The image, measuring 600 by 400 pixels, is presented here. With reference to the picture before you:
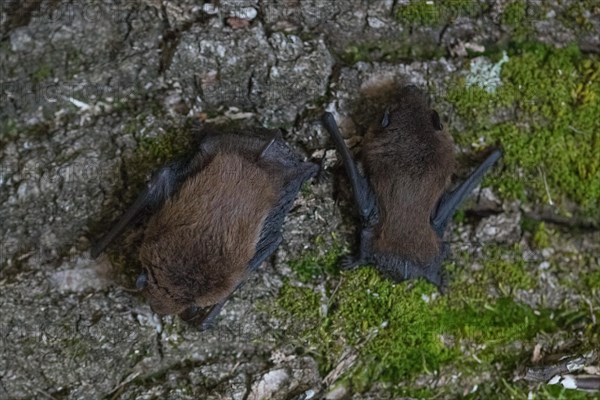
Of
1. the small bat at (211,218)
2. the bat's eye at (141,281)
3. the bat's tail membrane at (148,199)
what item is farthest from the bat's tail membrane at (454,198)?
the bat's eye at (141,281)

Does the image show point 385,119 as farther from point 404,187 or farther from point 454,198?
point 454,198

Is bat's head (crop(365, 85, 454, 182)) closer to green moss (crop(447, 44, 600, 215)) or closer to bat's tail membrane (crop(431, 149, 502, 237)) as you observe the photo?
bat's tail membrane (crop(431, 149, 502, 237))

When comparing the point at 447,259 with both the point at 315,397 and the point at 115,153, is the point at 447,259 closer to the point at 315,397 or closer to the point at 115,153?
the point at 315,397

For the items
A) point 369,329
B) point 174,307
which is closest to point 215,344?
point 174,307

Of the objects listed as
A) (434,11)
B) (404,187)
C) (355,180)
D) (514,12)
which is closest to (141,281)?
(355,180)

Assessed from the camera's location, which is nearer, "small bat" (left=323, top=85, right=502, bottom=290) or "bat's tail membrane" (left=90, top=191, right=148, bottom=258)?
"bat's tail membrane" (left=90, top=191, right=148, bottom=258)

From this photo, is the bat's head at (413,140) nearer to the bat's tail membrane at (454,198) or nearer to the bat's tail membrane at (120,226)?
the bat's tail membrane at (454,198)

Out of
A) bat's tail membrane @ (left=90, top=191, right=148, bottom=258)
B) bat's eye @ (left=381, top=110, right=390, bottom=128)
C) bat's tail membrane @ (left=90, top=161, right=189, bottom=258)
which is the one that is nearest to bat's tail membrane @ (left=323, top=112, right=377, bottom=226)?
bat's eye @ (left=381, top=110, right=390, bottom=128)
